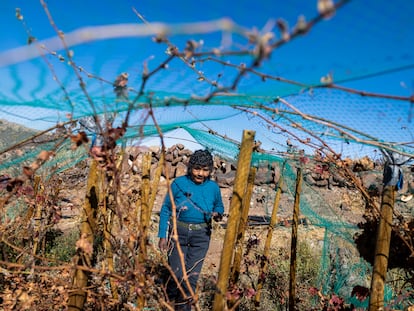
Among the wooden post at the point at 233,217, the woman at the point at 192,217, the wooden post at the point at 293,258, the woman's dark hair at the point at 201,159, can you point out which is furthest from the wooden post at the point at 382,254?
the woman's dark hair at the point at 201,159

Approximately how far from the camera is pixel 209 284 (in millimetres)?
4496

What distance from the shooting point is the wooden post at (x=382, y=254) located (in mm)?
1870

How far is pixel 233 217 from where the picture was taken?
66.7 inches

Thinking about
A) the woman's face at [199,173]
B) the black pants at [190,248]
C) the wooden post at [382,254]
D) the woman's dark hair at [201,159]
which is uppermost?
the woman's dark hair at [201,159]

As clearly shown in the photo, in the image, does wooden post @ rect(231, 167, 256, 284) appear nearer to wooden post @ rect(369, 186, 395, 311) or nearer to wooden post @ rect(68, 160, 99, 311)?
wooden post @ rect(369, 186, 395, 311)

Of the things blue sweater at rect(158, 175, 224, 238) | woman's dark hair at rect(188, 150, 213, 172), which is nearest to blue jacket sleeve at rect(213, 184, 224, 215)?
blue sweater at rect(158, 175, 224, 238)

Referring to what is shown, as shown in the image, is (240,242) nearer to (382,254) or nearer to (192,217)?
(192,217)

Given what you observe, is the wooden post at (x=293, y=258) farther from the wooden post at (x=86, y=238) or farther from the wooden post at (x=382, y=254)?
the wooden post at (x=86, y=238)

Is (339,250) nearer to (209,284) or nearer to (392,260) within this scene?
(209,284)

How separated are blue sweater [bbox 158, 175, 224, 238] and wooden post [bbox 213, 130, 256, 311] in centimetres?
163

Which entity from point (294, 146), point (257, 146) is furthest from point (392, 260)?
point (257, 146)

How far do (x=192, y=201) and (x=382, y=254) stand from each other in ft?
5.80

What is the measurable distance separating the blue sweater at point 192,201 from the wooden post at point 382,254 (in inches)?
65.8

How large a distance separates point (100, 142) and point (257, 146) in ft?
6.26
